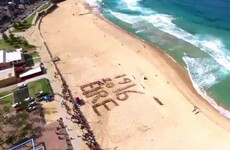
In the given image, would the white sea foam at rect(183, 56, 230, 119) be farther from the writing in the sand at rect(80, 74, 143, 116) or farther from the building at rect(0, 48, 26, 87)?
the building at rect(0, 48, 26, 87)

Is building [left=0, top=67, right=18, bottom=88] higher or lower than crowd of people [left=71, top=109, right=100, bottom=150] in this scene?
higher

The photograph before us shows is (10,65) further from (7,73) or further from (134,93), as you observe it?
(134,93)

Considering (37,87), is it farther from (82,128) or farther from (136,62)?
(136,62)

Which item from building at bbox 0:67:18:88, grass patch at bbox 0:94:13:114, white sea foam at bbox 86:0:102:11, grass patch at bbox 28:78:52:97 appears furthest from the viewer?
white sea foam at bbox 86:0:102:11

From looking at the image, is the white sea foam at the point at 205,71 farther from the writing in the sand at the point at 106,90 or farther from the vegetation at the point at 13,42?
the vegetation at the point at 13,42

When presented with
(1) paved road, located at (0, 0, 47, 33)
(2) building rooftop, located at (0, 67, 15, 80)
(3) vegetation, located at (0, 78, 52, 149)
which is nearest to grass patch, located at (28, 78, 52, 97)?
(3) vegetation, located at (0, 78, 52, 149)
